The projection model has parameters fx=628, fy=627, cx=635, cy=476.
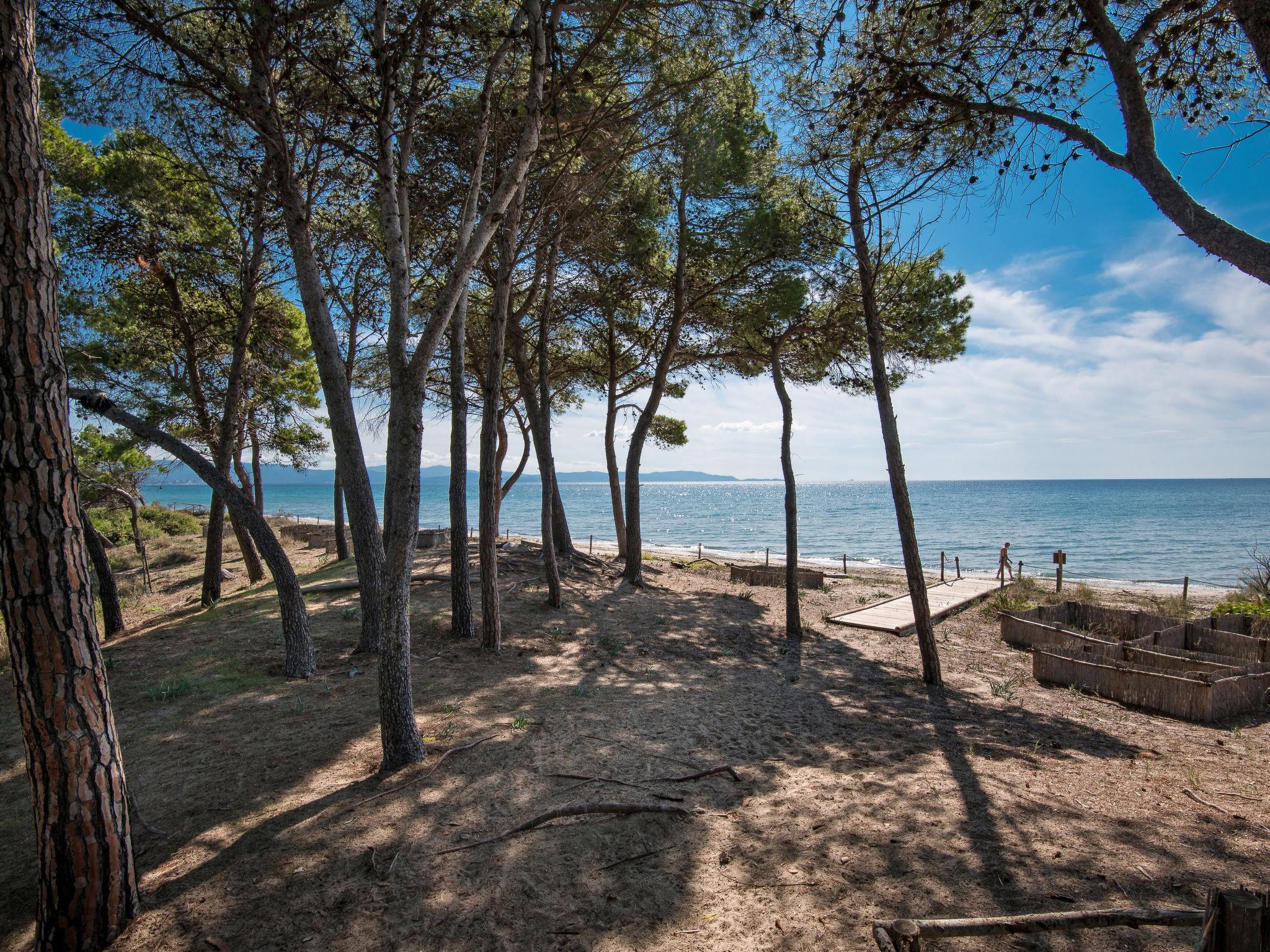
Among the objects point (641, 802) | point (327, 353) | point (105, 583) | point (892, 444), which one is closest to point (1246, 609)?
point (892, 444)

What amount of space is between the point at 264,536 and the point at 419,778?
3.55 m

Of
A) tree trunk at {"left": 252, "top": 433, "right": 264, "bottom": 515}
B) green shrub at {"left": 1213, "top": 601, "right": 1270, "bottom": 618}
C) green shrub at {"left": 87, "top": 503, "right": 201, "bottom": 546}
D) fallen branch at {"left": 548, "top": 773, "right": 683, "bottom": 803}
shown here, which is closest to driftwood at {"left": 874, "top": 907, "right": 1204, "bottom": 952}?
fallen branch at {"left": 548, "top": 773, "right": 683, "bottom": 803}

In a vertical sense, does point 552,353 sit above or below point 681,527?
above

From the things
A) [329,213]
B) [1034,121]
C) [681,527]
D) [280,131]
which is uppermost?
[329,213]

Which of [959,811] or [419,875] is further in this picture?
[959,811]

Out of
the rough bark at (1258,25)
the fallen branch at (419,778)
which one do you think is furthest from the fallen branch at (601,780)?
the rough bark at (1258,25)

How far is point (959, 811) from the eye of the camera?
→ 425 centimetres

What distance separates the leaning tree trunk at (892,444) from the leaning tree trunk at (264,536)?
7194 mm

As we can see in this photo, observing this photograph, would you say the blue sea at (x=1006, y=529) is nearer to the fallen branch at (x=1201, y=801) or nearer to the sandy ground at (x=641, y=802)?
the sandy ground at (x=641, y=802)

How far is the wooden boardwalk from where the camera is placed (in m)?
11.7

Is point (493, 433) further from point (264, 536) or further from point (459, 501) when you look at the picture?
point (264, 536)

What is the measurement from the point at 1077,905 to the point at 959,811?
1190mm

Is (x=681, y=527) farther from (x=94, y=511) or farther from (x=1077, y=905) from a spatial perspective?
(x=1077, y=905)

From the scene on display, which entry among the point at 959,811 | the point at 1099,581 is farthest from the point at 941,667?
the point at 1099,581
